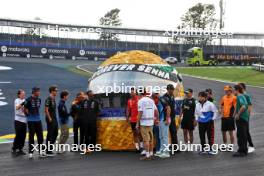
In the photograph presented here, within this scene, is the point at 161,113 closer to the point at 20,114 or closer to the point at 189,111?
the point at 189,111

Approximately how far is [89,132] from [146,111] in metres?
2.00

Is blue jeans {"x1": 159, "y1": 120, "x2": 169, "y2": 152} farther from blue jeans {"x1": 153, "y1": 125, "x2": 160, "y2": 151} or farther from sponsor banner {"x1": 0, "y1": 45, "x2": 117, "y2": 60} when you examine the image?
sponsor banner {"x1": 0, "y1": 45, "x2": 117, "y2": 60}

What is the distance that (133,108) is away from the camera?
11.1 metres

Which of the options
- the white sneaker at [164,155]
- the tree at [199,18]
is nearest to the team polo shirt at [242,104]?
the white sneaker at [164,155]

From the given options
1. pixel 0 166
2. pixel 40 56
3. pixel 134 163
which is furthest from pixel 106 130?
pixel 40 56

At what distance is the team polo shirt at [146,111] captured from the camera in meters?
10.4

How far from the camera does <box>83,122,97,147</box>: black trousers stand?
456 inches

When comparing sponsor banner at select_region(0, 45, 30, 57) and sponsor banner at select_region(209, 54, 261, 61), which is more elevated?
sponsor banner at select_region(0, 45, 30, 57)

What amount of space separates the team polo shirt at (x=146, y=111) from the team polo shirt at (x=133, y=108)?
57 centimetres

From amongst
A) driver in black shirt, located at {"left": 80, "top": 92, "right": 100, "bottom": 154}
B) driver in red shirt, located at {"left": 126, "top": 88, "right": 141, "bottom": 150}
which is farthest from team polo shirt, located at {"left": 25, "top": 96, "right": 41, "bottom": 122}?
driver in red shirt, located at {"left": 126, "top": 88, "right": 141, "bottom": 150}

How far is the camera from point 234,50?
289 ft

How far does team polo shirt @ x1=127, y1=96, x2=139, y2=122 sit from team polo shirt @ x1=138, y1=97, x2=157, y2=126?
572mm

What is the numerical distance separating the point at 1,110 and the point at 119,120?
10.1 meters

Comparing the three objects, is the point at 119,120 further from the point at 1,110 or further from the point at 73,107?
the point at 1,110
